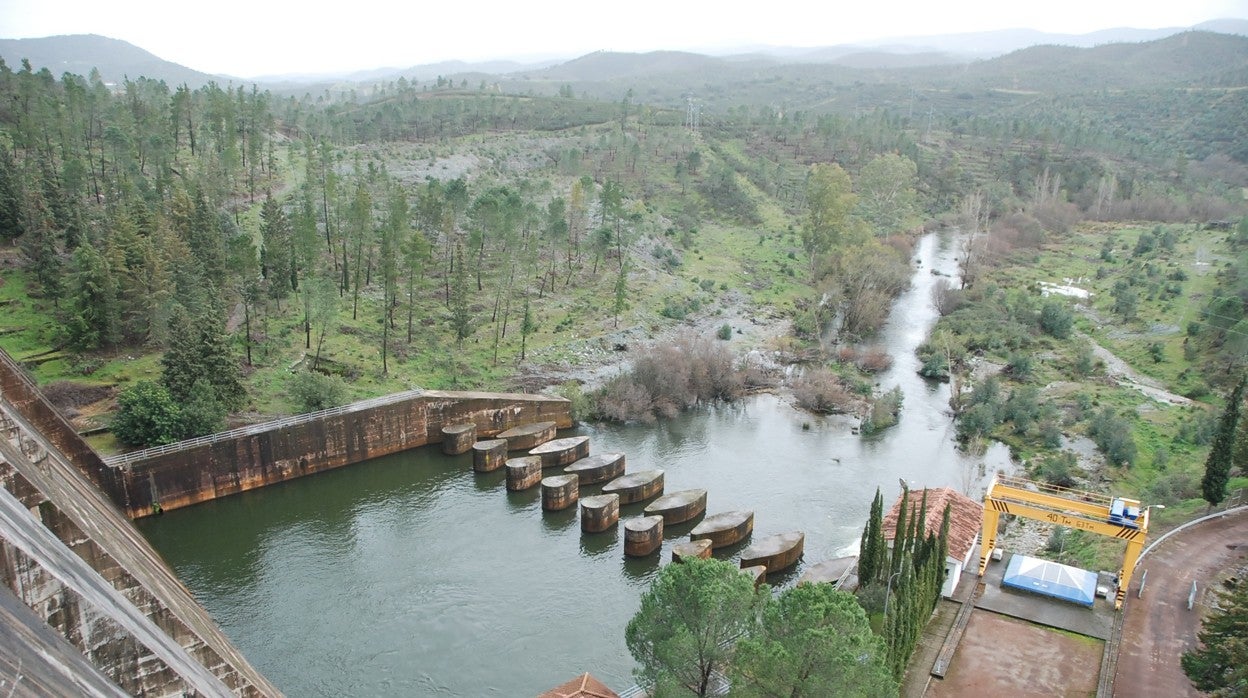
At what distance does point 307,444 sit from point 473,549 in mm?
12866

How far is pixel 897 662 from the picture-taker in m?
27.5

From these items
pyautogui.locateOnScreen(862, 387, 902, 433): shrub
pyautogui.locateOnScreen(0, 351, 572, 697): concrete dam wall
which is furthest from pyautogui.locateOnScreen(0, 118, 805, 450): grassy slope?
pyautogui.locateOnScreen(862, 387, 902, 433): shrub

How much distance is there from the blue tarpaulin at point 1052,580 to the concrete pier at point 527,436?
27420 millimetres

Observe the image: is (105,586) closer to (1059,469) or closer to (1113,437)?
(1059,469)

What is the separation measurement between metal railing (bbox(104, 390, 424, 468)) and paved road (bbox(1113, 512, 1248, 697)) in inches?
1524

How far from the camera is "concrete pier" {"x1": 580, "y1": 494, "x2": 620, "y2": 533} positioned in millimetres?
43219

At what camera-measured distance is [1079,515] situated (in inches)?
1325

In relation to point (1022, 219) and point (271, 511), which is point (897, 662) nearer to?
point (271, 511)

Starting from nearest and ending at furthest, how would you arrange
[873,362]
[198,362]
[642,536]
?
[642,536] < [198,362] < [873,362]

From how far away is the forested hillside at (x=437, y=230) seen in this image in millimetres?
49750

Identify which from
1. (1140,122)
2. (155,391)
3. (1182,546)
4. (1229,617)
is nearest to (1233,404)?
(1182,546)

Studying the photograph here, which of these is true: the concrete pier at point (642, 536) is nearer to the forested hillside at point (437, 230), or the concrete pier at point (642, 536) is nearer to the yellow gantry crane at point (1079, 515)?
the yellow gantry crane at point (1079, 515)

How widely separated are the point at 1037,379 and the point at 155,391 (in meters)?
60.7

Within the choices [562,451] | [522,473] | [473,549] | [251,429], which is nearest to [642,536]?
[473,549]
